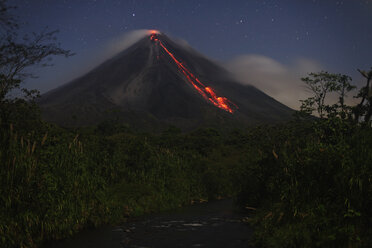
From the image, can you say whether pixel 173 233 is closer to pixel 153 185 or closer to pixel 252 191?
pixel 252 191

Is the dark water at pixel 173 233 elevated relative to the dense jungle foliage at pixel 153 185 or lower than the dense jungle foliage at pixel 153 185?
lower

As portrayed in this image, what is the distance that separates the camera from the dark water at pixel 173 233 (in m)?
11.4

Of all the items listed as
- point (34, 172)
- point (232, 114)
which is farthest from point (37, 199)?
point (232, 114)

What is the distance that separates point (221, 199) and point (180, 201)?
4.53 meters

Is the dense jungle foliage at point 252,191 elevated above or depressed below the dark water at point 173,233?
above

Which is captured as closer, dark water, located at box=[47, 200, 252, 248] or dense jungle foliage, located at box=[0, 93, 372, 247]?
dense jungle foliage, located at box=[0, 93, 372, 247]

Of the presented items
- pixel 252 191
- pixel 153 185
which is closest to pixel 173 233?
pixel 252 191

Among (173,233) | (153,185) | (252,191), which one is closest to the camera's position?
(173,233)

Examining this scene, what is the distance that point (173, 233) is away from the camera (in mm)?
13062

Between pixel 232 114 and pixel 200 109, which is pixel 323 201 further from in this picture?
pixel 200 109

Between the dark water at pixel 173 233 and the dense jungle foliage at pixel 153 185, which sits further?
the dark water at pixel 173 233

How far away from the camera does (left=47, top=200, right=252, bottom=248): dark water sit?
1139 centimetres

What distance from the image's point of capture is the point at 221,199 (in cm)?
2456

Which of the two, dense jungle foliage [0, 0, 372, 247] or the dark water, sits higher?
dense jungle foliage [0, 0, 372, 247]
